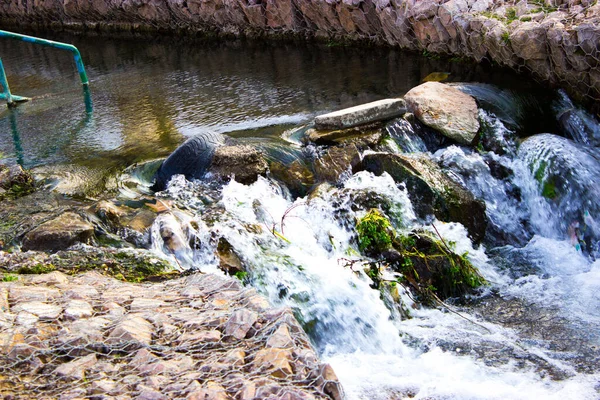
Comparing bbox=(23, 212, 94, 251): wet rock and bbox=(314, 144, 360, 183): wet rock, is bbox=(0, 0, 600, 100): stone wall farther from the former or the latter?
bbox=(23, 212, 94, 251): wet rock

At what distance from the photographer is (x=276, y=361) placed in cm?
289

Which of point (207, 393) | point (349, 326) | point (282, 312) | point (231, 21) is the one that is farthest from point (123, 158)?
point (231, 21)

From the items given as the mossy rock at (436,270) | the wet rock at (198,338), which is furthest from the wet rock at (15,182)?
the wet rock at (198,338)

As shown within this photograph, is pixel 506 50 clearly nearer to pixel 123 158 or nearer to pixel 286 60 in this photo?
pixel 286 60

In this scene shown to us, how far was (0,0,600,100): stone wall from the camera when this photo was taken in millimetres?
A: 7215

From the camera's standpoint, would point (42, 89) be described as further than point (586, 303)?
Yes

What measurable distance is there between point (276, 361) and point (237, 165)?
325 cm

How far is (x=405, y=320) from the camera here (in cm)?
474

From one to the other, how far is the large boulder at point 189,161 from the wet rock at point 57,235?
1277 millimetres

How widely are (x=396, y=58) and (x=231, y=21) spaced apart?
3.89 metres

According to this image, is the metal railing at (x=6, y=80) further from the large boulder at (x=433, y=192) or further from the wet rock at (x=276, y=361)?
the wet rock at (x=276, y=361)

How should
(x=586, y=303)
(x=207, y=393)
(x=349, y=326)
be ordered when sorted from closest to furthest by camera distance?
(x=207, y=393) < (x=349, y=326) < (x=586, y=303)

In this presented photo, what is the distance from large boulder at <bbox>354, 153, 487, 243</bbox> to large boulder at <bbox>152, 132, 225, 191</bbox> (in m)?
→ 1.37

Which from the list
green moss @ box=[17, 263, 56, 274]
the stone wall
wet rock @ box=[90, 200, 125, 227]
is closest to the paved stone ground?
green moss @ box=[17, 263, 56, 274]
